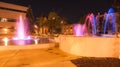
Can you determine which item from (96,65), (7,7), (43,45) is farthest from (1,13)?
(96,65)

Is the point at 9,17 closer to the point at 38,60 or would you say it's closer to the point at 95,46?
the point at 38,60

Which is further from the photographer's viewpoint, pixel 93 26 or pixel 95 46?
pixel 93 26

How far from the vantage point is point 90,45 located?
50.9ft

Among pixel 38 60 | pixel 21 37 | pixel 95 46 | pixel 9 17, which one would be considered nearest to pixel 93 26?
pixel 95 46

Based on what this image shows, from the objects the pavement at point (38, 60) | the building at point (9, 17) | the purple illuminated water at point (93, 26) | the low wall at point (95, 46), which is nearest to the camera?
the pavement at point (38, 60)

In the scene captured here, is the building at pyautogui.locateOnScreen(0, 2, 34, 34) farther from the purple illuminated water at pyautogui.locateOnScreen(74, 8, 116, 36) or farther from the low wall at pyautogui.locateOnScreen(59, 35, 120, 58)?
the low wall at pyautogui.locateOnScreen(59, 35, 120, 58)

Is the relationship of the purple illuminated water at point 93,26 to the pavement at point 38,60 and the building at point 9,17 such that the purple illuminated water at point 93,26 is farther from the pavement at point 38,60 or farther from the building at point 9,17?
the building at point 9,17

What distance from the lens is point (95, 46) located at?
1521 cm

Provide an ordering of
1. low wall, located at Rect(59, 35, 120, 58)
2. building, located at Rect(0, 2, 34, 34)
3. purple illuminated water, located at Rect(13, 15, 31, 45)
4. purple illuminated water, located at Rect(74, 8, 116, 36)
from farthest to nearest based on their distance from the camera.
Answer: building, located at Rect(0, 2, 34, 34) < purple illuminated water, located at Rect(74, 8, 116, 36) < purple illuminated water, located at Rect(13, 15, 31, 45) < low wall, located at Rect(59, 35, 120, 58)

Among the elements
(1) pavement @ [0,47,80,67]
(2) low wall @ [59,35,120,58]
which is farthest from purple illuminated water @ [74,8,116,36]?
(1) pavement @ [0,47,80,67]

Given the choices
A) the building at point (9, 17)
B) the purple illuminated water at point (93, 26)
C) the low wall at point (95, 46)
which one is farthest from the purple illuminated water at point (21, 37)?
the building at point (9, 17)

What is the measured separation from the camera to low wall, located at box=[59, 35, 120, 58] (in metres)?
14.7

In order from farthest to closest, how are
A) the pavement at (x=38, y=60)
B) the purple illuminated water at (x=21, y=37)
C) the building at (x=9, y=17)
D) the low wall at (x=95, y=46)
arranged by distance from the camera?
the building at (x=9, y=17)
the purple illuminated water at (x=21, y=37)
the low wall at (x=95, y=46)
the pavement at (x=38, y=60)

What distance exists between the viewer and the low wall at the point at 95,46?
14656 millimetres
